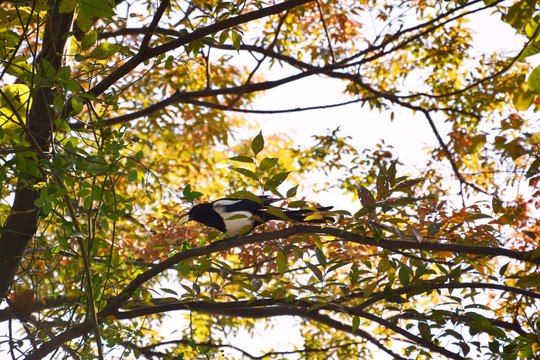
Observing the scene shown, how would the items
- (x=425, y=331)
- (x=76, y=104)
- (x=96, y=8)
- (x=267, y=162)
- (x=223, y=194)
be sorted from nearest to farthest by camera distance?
(x=96, y=8) → (x=267, y=162) → (x=76, y=104) → (x=425, y=331) → (x=223, y=194)

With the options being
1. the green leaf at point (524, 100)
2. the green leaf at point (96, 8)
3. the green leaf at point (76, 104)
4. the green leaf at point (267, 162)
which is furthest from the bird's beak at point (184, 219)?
the green leaf at point (524, 100)

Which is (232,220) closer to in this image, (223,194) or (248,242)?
(248,242)

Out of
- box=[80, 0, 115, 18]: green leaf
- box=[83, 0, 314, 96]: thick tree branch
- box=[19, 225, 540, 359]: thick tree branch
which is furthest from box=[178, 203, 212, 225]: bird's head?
box=[80, 0, 115, 18]: green leaf

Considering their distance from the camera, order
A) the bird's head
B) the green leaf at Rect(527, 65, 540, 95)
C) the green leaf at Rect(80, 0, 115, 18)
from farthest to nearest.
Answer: the bird's head → the green leaf at Rect(80, 0, 115, 18) → the green leaf at Rect(527, 65, 540, 95)

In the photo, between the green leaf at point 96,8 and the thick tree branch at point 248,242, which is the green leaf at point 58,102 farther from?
the thick tree branch at point 248,242

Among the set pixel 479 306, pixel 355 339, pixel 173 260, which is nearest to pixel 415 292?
pixel 479 306

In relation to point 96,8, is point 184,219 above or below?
above

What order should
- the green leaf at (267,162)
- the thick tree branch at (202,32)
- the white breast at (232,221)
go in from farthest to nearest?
the white breast at (232,221), the thick tree branch at (202,32), the green leaf at (267,162)

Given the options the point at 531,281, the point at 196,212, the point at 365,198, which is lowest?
the point at 531,281

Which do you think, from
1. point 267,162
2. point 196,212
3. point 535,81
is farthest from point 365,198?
point 196,212

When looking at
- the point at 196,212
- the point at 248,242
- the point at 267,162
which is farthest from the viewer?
the point at 196,212

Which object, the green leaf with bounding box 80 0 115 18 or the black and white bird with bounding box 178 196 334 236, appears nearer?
the green leaf with bounding box 80 0 115 18

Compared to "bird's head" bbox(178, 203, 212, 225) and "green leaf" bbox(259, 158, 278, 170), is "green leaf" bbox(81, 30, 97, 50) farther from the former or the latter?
"bird's head" bbox(178, 203, 212, 225)

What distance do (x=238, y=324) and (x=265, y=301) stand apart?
106 inches
